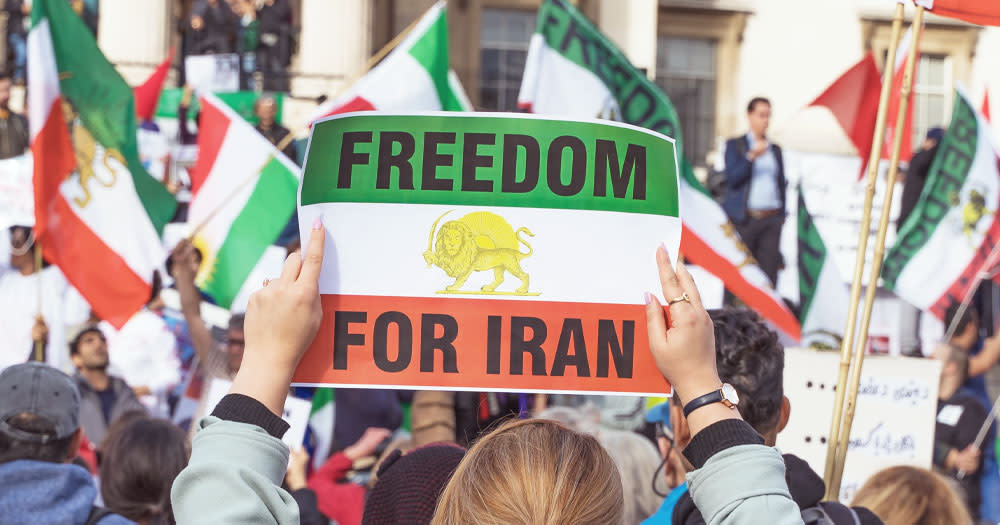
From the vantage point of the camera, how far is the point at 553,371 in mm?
2146

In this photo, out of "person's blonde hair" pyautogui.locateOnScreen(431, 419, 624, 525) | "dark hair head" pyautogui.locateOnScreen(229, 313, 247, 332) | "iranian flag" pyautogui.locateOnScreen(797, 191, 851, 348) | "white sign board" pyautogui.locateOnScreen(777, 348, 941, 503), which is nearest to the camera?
"person's blonde hair" pyautogui.locateOnScreen(431, 419, 624, 525)

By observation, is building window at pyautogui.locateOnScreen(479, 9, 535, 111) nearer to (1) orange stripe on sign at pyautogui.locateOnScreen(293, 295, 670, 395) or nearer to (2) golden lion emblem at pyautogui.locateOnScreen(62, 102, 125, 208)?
(2) golden lion emblem at pyautogui.locateOnScreen(62, 102, 125, 208)

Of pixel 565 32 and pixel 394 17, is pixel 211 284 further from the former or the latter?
pixel 394 17

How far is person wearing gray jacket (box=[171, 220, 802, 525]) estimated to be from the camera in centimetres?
161

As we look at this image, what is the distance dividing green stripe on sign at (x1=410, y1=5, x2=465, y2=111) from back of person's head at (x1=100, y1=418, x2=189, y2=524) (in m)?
3.04

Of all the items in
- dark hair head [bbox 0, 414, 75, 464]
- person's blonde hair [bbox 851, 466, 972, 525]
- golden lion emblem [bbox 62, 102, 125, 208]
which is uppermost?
golden lion emblem [bbox 62, 102, 125, 208]

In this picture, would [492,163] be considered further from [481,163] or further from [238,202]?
[238,202]

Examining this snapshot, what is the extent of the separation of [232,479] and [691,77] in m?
23.5

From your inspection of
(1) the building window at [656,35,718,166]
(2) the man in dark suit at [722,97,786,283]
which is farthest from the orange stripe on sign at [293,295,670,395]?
(1) the building window at [656,35,718,166]

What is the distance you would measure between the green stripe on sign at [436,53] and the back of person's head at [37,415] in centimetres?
335

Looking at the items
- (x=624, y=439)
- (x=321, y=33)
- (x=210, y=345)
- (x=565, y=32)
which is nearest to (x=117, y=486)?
(x=624, y=439)

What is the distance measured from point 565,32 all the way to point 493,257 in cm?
415

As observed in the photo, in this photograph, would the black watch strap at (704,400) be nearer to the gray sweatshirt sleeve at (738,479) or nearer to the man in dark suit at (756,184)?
the gray sweatshirt sleeve at (738,479)

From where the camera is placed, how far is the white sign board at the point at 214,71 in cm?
1463
